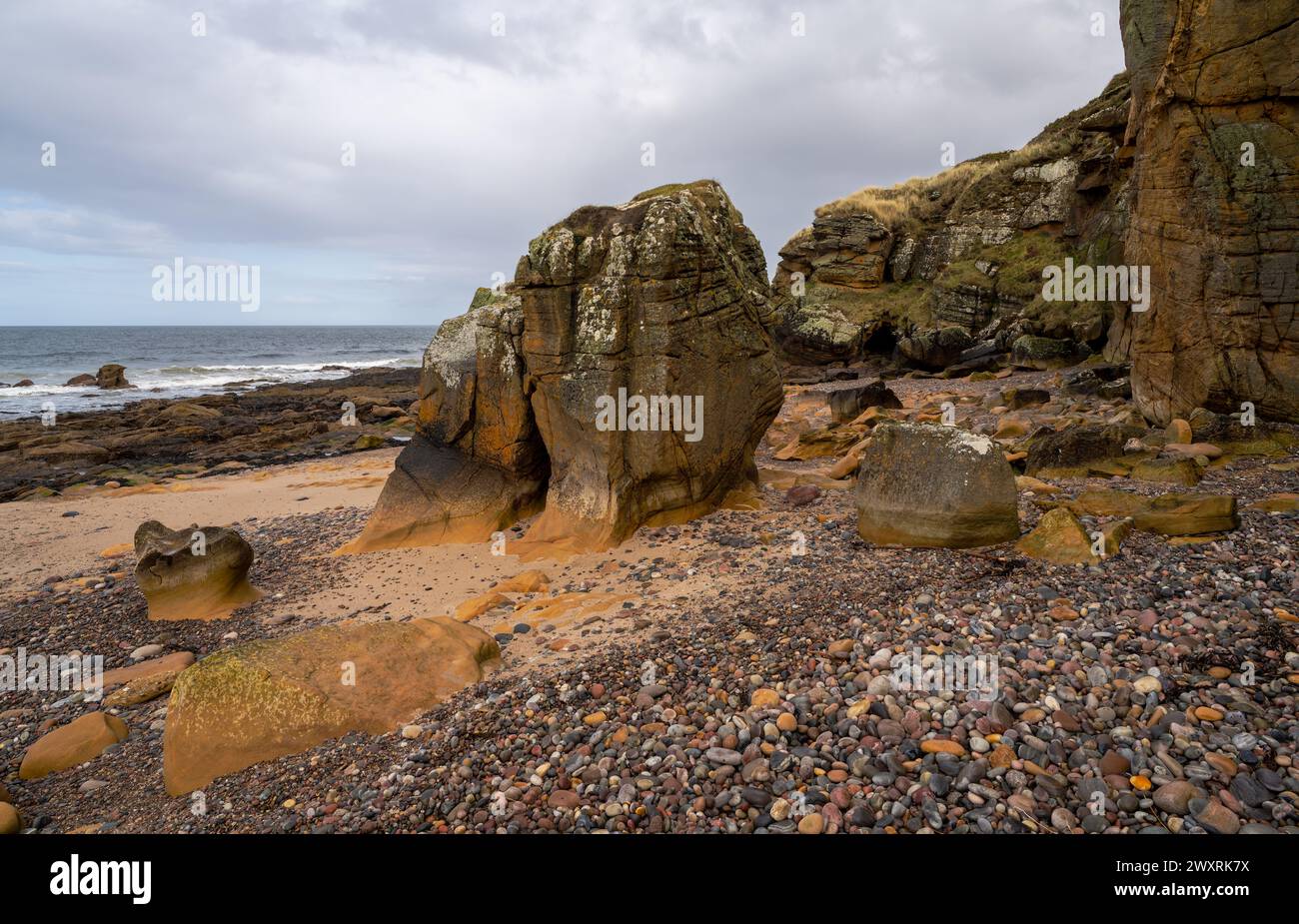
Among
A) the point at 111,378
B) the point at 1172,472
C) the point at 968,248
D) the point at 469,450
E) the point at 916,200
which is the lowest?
the point at 1172,472

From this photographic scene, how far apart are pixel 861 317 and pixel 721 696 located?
119 ft

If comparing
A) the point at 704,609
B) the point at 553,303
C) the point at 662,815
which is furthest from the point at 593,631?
the point at 553,303

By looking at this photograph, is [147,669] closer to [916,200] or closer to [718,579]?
[718,579]

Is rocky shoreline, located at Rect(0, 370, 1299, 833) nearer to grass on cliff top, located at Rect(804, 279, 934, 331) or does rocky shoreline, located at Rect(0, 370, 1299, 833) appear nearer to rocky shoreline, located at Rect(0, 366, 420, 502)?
rocky shoreline, located at Rect(0, 366, 420, 502)

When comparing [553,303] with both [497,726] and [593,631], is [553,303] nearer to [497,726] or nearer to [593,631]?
[593,631]

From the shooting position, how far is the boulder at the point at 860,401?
22.9m

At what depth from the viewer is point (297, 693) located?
249 inches

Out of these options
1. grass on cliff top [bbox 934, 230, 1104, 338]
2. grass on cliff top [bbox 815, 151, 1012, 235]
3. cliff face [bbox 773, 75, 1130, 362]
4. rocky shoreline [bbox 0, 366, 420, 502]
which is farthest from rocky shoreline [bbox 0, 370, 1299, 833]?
grass on cliff top [bbox 815, 151, 1012, 235]

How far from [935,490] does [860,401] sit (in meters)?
14.6

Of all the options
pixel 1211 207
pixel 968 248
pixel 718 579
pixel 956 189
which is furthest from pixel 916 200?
pixel 718 579

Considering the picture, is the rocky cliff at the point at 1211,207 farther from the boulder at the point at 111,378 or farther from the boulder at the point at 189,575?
the boulder at the point at 111,378

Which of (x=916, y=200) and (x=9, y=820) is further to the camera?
(x=916, y=200)

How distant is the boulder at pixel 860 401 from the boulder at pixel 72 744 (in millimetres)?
20017

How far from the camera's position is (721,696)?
19.6ft
